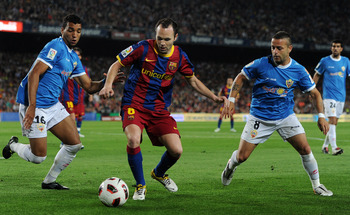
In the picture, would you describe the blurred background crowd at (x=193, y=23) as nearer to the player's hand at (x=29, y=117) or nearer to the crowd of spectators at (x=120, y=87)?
the crowd of spectators at (x=120, y=87)

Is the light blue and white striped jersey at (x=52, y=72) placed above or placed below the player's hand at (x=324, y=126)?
above

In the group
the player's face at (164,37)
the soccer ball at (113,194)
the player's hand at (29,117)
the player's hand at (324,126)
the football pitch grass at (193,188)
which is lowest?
the football pitch grass at (193,188)

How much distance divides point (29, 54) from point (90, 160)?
2938cm

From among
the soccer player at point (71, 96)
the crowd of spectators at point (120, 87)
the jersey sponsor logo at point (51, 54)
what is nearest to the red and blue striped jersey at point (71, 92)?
the soccer player at point (71, 96)

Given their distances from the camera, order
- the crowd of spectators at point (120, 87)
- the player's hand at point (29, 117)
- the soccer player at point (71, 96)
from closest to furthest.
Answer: the player's hand at point (29, 117)
the soccer player at point (71, 96)
the crowd of spectators at point (120, 87)

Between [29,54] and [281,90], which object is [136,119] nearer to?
[281,90]

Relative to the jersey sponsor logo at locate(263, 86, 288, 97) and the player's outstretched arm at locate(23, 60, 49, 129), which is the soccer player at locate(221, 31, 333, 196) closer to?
the jersey sponsor logo at locate(263, 86, 288, 97)

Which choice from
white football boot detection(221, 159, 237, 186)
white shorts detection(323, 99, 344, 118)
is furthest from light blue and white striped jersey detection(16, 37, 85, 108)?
white shorts detection(323, 99, 344, 118)

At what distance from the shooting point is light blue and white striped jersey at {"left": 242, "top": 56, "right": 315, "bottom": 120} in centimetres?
654

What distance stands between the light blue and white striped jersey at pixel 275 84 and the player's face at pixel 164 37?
48.0 inches

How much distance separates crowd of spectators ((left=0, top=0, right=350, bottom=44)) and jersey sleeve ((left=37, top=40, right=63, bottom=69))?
2833cm

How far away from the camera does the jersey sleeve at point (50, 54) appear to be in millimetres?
6082

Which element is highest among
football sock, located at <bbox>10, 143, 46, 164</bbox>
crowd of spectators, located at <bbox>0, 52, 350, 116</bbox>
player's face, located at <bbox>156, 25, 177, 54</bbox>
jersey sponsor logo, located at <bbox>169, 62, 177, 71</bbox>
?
player's face, located at <bbox>156, 25, 177, 54</bbox>

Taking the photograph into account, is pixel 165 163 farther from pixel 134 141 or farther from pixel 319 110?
pixel 319 110
